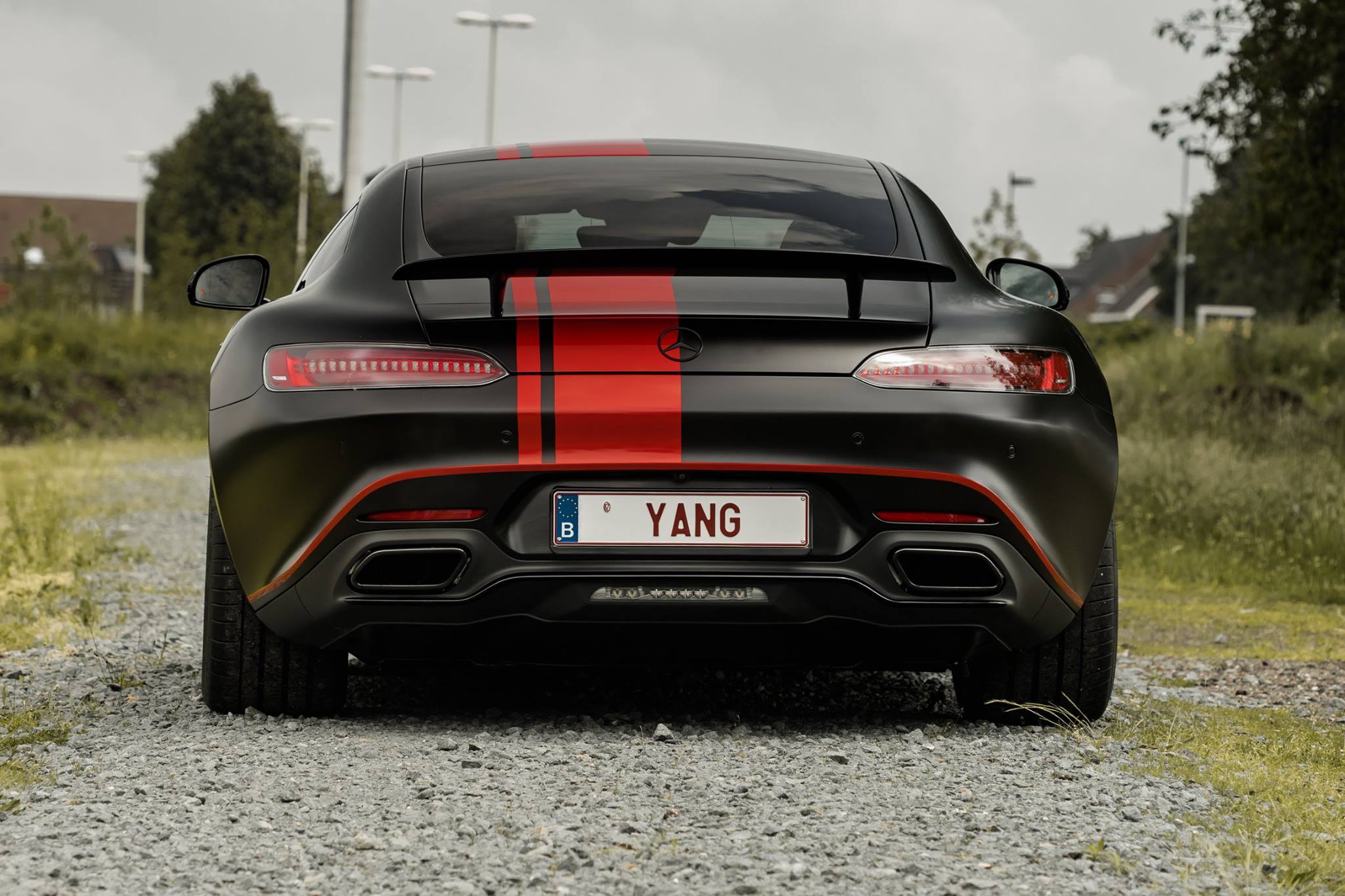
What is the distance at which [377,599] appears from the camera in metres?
4.04

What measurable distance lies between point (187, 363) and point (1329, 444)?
53.1 ft

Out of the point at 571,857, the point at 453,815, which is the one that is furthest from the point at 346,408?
the point at 571,857

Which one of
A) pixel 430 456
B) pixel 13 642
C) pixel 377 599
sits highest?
A: pixel 430 456

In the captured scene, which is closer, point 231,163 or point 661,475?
point 661,475

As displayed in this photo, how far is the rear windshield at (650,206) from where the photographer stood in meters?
4.42

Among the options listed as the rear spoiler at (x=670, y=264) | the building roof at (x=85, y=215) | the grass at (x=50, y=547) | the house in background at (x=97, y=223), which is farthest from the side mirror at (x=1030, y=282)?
the building roof at (x=85, y=215)

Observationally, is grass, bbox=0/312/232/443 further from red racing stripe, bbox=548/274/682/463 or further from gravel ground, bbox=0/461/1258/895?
red racing stripe, bbox=548/274/682/463

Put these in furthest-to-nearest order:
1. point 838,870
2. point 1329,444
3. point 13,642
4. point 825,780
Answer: point 1329,444, point 13,642, point 825,780, point 838,870

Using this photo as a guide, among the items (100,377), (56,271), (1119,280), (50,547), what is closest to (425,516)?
(50,547)

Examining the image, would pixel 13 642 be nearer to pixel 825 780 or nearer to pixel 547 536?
pixel 547 536

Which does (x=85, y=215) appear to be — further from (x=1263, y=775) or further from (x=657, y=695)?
(x=1263, y=775)

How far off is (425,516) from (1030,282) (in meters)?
2.13

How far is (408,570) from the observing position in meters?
4.02

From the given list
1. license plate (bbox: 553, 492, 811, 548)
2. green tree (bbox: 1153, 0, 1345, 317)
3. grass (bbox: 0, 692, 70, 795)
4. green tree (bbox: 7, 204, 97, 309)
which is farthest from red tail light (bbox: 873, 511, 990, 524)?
green tree (bbox: 7, 204, 97, 309)
